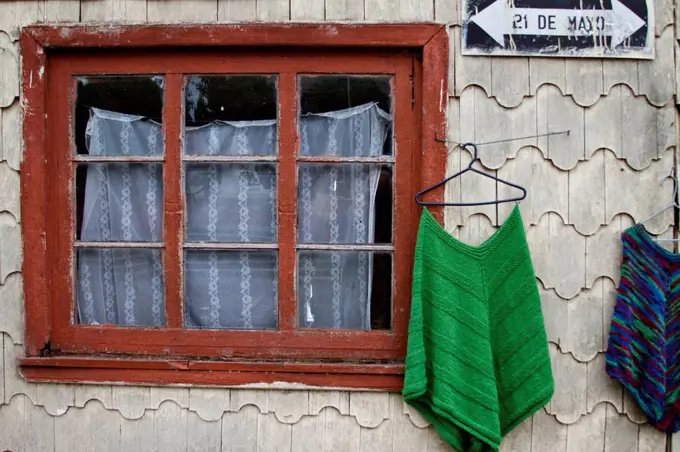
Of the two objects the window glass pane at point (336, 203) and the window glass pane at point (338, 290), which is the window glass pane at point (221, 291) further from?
the window glass pane at point (336, 203)

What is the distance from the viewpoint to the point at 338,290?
2.62 metres

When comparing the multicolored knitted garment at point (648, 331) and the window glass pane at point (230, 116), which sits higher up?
the window glass pane at point (230, 116)

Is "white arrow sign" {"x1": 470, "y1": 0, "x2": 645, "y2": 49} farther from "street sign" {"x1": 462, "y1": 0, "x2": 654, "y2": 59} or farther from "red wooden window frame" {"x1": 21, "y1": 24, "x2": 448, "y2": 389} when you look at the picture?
"red wooden window frame" {"x1": 21, "y1": 24, "x2": 448, "y2": 389}

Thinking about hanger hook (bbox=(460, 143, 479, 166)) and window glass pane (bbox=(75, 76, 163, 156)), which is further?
window glass pane (bbox=(75, 76, 163, 156))

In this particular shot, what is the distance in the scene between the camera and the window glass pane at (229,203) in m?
2.63

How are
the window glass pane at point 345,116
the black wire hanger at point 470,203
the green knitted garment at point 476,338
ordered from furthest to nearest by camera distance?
the window glass pane at point 345,116 → the black wire hanger at point 470,203 → the green knitted garment at point 476,338

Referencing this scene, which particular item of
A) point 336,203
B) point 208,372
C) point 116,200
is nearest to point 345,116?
point 336,203

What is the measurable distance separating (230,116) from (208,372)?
107 centimetres

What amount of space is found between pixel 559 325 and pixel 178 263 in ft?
5.20

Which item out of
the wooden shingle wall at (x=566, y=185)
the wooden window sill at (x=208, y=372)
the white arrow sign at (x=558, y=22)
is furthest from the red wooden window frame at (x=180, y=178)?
the white arrow sign at (x=558, y=22)

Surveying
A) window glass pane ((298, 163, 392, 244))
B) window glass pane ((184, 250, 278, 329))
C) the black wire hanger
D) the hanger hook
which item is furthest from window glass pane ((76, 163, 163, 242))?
the hanger hook

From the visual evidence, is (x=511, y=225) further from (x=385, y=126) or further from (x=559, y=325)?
(x=385, y=126)

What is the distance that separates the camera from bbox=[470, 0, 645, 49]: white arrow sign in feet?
8.18

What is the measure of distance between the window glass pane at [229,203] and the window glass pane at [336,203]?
0.49ft
